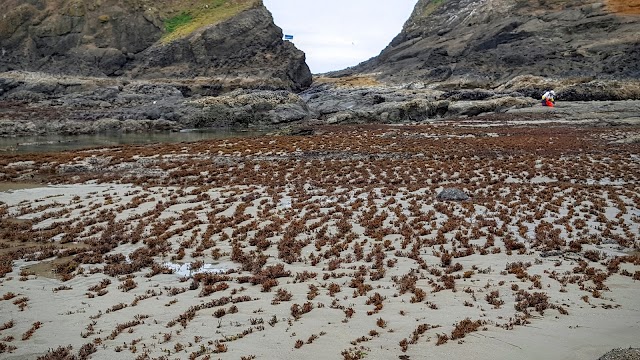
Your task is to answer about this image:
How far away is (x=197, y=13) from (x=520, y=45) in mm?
78688

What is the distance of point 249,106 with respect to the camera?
214ft

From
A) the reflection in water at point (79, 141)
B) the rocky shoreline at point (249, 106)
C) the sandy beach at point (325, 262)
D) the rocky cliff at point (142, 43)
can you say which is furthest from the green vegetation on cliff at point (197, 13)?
the sandy beach at point (325, 262)

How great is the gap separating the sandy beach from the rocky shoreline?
1304 inches

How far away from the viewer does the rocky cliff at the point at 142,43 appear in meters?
97.2

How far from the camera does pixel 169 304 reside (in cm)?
970

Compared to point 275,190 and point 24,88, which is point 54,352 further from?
point 24,88

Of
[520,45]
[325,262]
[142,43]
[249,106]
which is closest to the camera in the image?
[325,262]

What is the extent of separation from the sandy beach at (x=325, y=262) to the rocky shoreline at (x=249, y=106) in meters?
33.1

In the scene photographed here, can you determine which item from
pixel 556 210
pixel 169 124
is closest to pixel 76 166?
pixel 556 210

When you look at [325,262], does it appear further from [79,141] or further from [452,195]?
[79,141]

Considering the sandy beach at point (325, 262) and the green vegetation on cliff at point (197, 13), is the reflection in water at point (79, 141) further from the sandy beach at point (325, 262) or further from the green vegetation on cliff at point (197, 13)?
the green vegetation on cliff at point (197, 13)

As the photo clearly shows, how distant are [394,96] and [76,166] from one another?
5819 centimetres

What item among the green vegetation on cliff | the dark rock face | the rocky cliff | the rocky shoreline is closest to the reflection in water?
the rocky shoreline

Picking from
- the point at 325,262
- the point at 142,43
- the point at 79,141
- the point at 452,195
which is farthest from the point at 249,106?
the point at 142,43
